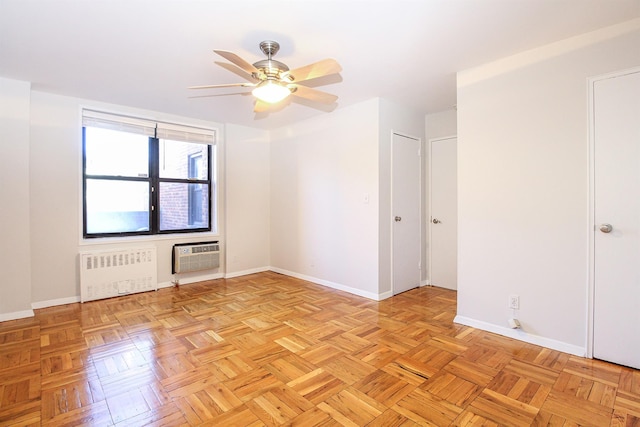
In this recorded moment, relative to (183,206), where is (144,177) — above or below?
above

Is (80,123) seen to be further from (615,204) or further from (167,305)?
(615,204)

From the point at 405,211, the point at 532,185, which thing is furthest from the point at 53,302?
the point at 532,185

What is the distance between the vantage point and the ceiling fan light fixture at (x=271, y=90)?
7.70 feet

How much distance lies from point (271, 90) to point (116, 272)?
302 cm

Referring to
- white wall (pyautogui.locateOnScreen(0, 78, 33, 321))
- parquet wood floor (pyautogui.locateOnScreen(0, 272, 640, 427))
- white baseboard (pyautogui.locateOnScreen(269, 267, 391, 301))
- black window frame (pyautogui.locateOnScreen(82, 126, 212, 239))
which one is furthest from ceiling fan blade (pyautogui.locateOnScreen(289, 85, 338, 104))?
white wall (pyautogui.locateOnScreen(0, 78, 33, 321))

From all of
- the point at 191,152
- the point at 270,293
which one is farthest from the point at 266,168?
the point at 270,293

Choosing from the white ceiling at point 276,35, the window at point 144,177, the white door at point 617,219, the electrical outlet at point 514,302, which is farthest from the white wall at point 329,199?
the white door at point 617,219

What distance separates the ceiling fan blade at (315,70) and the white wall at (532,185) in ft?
4.70

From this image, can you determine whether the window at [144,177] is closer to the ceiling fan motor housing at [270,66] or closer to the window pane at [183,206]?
the window pane at [183,206]

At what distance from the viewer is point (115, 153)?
4.04 meters

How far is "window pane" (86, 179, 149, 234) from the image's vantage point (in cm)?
390

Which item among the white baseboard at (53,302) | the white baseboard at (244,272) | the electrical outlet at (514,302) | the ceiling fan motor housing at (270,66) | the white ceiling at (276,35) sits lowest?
the white baseboard at (53,302)

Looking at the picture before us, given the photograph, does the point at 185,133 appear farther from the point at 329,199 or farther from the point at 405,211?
the point at 405,211

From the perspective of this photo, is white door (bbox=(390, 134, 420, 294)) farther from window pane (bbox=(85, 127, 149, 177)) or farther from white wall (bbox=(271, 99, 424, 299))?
window pane (bbox=(85, 127, 149, 177))
